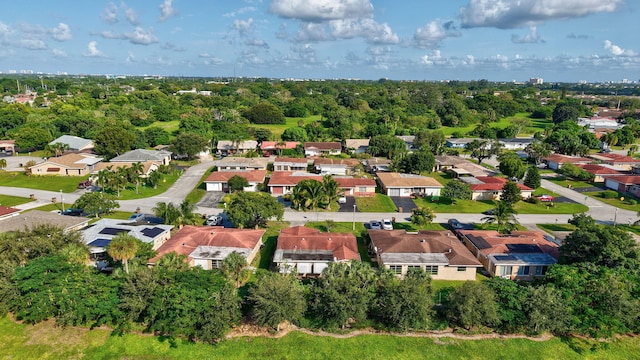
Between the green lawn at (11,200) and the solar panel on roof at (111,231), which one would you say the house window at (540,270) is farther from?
the green lawn at (11,200)

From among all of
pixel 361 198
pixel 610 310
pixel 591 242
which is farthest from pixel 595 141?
pixel 610 310

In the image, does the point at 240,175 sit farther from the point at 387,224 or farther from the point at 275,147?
the point at 275,147

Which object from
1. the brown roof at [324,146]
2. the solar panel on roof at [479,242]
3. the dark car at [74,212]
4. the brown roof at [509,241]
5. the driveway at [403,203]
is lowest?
the driveway at [403,203]

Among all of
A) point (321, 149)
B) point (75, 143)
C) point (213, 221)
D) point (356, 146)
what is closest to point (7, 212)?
point (213, 221)

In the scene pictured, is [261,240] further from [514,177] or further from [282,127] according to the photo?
[282,127]

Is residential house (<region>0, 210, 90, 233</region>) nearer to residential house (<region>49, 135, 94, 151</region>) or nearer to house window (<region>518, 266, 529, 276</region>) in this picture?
house window (<region>518, 266, 529, 276</region>)

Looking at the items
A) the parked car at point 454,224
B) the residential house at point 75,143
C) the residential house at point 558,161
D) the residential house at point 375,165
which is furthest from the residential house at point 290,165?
the residential house at point 558,161

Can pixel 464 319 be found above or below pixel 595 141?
below
